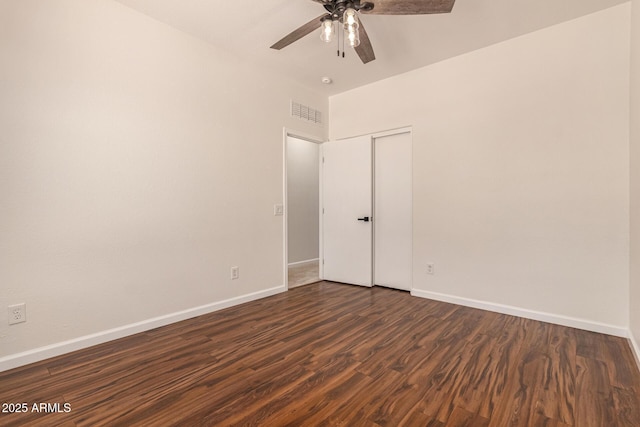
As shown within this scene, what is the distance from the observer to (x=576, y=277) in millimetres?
2705

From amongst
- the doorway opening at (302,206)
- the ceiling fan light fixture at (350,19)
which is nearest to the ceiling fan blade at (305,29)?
the ceiling fan light fixture at (350,19)

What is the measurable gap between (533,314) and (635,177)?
4.80 ft

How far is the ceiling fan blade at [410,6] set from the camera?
1.90 m

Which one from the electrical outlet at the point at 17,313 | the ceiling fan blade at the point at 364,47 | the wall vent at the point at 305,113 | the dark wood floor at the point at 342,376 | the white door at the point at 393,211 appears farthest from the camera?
the wall vent at the point at 305,113

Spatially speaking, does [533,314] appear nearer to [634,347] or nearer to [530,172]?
[634,347]

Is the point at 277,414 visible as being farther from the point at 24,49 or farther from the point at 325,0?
the point at 24,49

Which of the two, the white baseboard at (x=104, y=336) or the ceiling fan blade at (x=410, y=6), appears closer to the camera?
the ceiling fan blade at (x=410, y=6)

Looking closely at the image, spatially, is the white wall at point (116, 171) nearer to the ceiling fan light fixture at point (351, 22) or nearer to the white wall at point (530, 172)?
the ceiling fan light fixture at point (351, 22)

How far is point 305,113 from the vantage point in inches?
166

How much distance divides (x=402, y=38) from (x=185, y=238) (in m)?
2.98

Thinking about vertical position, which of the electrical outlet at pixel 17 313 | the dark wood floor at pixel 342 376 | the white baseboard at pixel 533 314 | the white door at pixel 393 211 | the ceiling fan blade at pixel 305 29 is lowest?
the dark wood floor at pixel 342 376

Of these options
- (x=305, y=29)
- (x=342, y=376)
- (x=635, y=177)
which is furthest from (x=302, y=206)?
(x=635, y=177)

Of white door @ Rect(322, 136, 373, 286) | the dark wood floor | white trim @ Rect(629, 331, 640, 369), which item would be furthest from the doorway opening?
white trim @ Rect(629, 331, 640, 369)

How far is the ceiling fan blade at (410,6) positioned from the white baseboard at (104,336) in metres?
3.03
